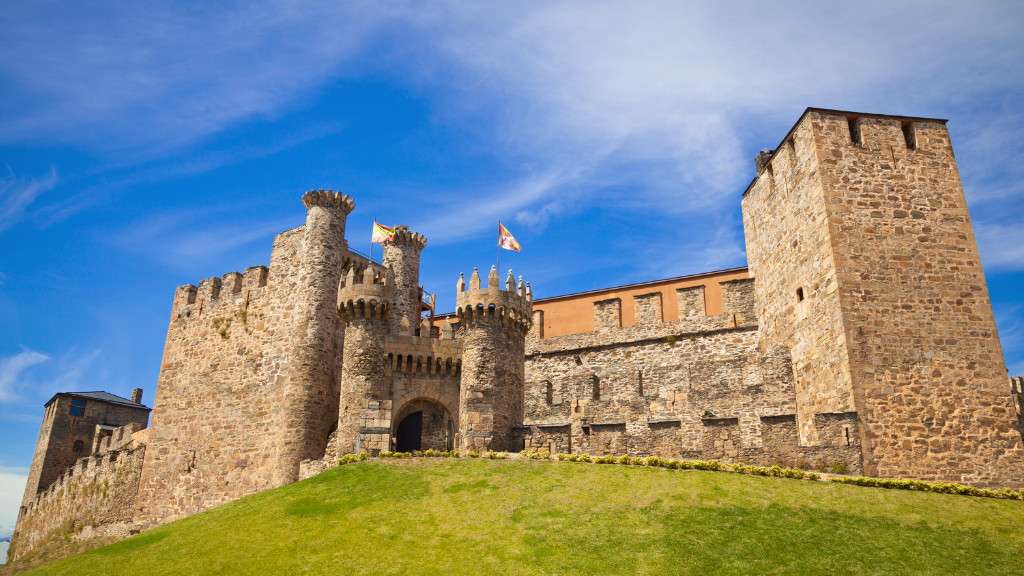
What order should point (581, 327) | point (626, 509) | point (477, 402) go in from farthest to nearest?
point (581, 327) < point (477, 402) < point (626, 509)

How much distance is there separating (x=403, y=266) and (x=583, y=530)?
19.2m

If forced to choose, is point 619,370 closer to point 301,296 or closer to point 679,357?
point 679,357

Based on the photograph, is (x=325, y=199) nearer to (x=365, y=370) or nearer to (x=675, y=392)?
(x=365, y=370)

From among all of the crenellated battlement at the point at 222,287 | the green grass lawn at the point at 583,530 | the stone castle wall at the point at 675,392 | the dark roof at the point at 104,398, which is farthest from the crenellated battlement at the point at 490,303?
the dark roof at the point at 104,398

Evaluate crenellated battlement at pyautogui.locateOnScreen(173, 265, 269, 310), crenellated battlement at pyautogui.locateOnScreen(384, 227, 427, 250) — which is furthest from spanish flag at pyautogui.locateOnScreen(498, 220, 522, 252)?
crenellated battlement at pyautogui.locateOnScreen(173, 265, 269, 310)

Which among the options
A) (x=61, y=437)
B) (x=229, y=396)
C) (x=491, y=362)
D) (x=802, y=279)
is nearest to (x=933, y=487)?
(x=802, y=279)

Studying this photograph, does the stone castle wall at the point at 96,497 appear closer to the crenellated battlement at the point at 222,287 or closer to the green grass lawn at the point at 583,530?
the crenellated battlement at the point at 222,287

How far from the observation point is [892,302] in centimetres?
2122

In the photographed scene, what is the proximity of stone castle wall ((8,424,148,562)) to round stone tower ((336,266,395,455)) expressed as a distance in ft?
48.0

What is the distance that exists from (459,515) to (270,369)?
52.2ft

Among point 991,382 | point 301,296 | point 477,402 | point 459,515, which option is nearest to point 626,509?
point 459,515

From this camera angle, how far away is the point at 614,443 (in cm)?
2261

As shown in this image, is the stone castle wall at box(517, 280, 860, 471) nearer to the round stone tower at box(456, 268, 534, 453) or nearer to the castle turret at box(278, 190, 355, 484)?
the round stone tower at box(456, 268, 534, 453)

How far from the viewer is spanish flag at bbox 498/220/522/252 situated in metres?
28.3
